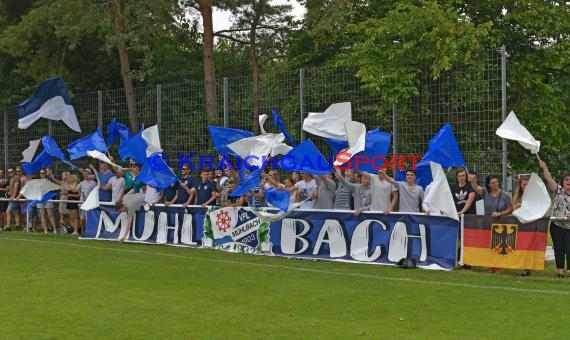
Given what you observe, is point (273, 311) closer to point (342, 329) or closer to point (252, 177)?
point (342, 329)

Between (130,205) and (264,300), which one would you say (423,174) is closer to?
(264,300)

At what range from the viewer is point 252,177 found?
15.8 m

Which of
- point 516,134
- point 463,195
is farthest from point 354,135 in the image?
point 516,134

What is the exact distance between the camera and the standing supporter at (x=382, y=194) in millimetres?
14672

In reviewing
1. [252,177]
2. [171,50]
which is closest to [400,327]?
[252,177]

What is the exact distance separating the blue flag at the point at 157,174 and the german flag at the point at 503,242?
7574 millimetres

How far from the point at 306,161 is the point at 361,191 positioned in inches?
47.2

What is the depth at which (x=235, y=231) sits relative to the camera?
16.7m

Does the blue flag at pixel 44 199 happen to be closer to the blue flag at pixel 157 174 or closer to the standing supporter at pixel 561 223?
the blue flag at pixel 157 174

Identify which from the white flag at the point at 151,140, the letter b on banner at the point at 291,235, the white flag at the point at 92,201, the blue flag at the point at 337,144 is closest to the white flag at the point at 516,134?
the blue flag at the point at 337,144

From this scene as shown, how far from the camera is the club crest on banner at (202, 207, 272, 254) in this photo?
53.3 feet

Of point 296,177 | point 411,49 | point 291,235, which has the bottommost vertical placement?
point 291,235

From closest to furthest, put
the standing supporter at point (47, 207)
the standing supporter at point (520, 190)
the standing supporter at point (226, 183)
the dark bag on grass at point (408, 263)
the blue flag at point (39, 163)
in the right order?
the standing supporter at point (520, 190), the dark bag on grass at point (408, 263), the standing supporter at point (226, 183), the blue flag at point (39, 163), the standing supporter at point (47, 207)

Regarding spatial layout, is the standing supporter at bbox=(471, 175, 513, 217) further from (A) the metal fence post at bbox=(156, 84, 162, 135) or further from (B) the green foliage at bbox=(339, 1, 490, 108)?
(A) the metal fence post at bbox=(156, 84, 162, 135)
